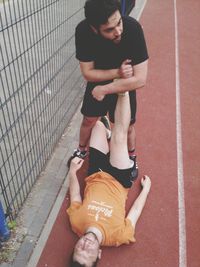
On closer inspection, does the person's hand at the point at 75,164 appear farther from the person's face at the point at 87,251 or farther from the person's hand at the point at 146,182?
the person's face at the point at 87,251

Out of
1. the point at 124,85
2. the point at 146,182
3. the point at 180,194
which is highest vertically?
the point at 124,85

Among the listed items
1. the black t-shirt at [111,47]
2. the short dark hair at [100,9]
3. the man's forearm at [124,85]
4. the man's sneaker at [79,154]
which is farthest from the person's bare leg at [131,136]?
the short dark hair at [100,9]

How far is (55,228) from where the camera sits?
10.7ft

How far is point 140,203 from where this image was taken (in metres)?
3.34

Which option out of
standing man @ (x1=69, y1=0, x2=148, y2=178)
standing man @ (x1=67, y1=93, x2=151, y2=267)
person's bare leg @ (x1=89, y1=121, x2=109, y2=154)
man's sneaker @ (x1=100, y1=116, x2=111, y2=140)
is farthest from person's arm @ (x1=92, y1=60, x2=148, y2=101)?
man's sneaker @ (x1=100, y1=116, x2=111, y2=140)

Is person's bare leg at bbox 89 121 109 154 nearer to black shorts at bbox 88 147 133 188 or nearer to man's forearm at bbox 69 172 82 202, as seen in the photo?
black shorts at bbox 88 147 133 188

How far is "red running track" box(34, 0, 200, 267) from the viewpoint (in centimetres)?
306

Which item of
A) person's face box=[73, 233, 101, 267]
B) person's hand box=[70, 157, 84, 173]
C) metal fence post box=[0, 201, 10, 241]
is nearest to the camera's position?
person's face box=[73, 233, 101, 267]

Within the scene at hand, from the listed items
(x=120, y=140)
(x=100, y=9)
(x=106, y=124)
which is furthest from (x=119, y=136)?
(x=100, y=9)

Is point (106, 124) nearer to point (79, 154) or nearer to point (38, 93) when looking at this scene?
point (79, 154)

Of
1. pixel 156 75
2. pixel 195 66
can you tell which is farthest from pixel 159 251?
pixel 195 66

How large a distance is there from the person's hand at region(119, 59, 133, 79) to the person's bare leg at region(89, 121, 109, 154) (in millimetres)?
1036

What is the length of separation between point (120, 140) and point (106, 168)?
33cm

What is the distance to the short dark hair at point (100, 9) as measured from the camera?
2279 millimetres
